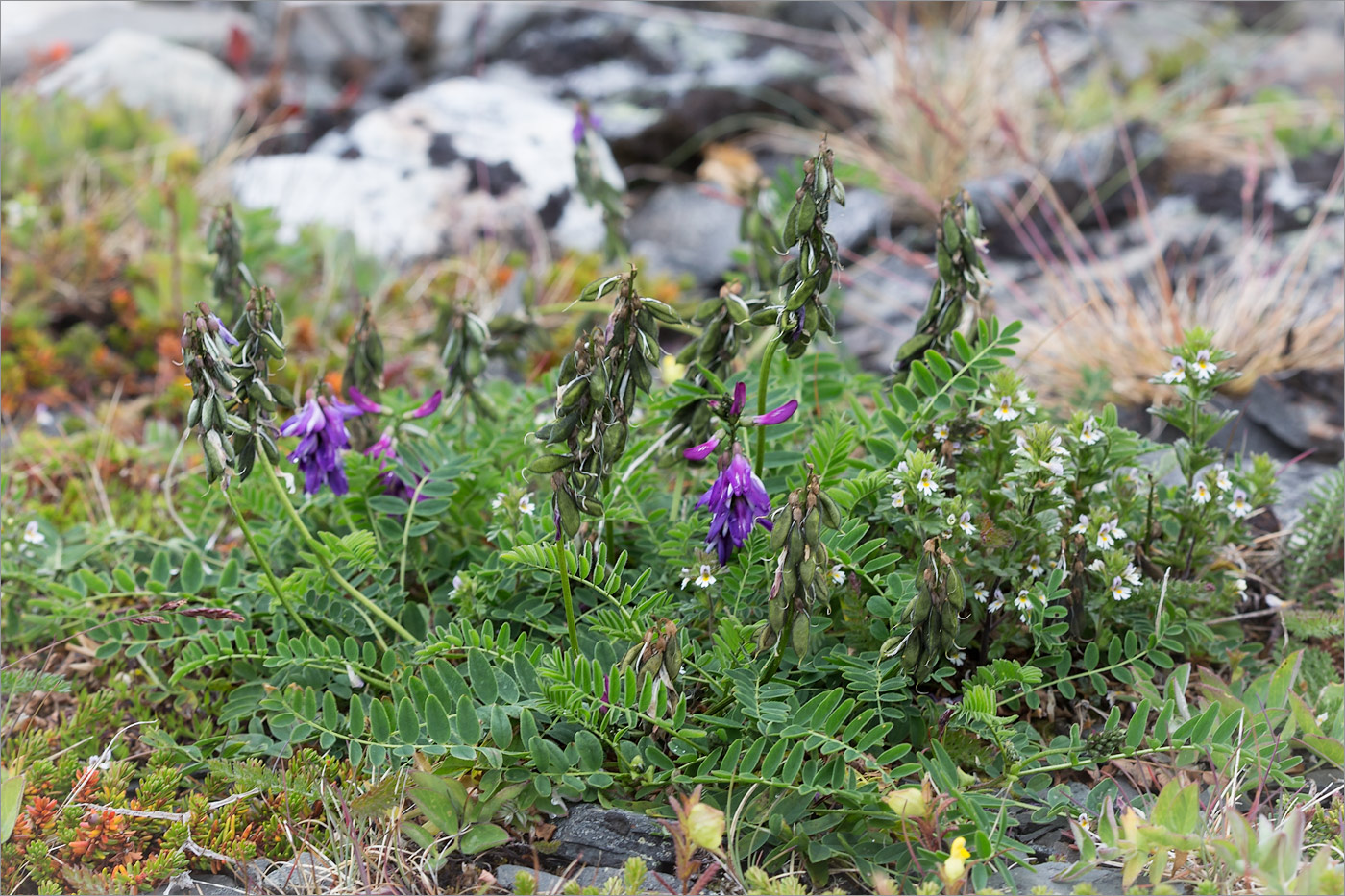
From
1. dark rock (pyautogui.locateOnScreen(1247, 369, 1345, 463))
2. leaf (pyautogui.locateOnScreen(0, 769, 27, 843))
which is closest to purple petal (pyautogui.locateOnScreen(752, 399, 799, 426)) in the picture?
leaf (pyautogui.locateOnScreen(0, 769, 27, 843))

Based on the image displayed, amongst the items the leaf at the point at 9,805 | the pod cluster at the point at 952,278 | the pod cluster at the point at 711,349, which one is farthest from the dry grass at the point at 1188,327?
the leaf at the point at 9,805

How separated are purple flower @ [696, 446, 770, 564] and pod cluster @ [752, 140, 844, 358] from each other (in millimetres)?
282

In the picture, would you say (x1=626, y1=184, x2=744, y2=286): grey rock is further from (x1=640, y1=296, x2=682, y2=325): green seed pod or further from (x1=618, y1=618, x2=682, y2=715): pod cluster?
(x1=618, y1=618, x2=682, y2=715): pod cluster

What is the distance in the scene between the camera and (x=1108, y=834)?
2219 mm

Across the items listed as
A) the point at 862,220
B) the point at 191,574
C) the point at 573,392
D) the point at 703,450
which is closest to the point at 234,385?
the point at 573,392

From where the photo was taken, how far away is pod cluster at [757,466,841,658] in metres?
2.18

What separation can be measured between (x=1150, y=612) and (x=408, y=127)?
16.5ft

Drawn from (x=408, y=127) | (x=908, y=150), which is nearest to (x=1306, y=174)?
(x=908, y=150)

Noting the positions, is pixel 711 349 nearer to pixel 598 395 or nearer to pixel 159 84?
pixel 598 395

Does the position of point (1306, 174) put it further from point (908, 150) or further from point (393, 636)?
point (393, 636)

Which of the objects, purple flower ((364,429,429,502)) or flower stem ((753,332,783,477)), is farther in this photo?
purple flower ((364,429,429,502))

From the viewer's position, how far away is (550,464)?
224cm

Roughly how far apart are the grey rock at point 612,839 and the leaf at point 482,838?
0.48ft

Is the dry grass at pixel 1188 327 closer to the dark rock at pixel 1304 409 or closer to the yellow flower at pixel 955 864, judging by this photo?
the dark rock at pixel 1304 409
